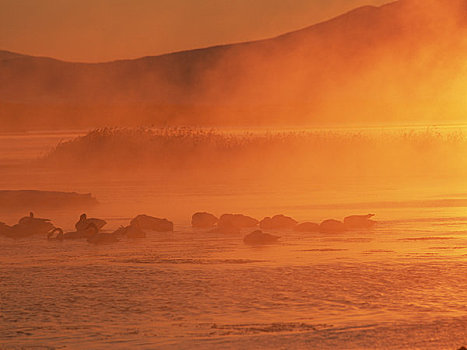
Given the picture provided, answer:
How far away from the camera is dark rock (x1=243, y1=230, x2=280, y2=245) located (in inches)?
735

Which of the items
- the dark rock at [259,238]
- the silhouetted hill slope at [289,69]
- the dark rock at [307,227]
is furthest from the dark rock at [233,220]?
the silhouetted hill slope at [289,69]

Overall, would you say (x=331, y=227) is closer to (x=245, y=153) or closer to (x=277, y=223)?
(x=277, y=223)

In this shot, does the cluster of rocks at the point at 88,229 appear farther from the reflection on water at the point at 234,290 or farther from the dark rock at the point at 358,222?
the dark rock at the point at 358,222

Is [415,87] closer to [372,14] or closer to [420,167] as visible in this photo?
[372,14]

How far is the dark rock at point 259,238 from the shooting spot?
1867cm

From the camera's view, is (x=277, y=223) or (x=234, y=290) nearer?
(x=234, y=290)

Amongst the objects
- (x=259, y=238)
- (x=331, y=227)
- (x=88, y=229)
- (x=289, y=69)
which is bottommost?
(x=259, y=238)

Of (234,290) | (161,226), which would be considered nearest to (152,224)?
(161,226)

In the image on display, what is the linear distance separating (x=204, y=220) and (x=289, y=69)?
490 feet

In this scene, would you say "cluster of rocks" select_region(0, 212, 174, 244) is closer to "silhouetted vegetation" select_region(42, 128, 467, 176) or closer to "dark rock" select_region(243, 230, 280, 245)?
"dark rock" select_region(243, 230, 280, 245)

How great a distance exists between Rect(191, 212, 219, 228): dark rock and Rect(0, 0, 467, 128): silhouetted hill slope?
118m

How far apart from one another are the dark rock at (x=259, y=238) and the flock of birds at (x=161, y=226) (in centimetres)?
72

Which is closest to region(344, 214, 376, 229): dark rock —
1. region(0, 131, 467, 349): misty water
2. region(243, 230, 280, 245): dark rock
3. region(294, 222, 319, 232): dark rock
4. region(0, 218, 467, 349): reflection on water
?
region(0, 131, 467, 349): misty water

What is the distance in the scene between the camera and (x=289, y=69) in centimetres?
16862
